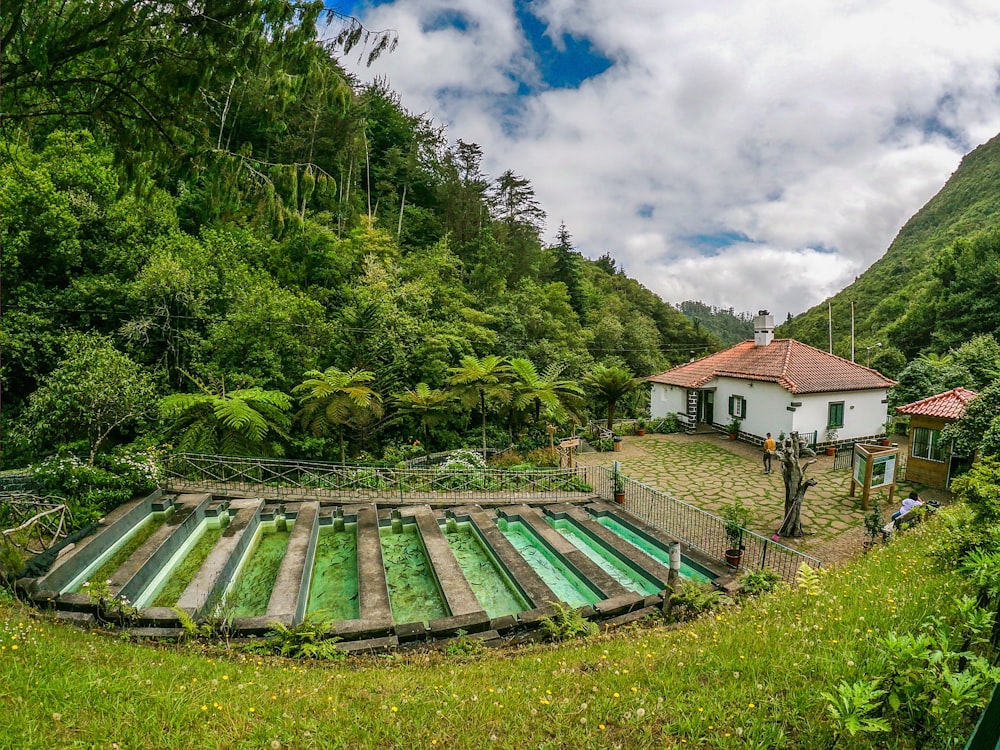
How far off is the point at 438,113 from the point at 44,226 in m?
24.3

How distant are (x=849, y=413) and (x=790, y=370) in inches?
114

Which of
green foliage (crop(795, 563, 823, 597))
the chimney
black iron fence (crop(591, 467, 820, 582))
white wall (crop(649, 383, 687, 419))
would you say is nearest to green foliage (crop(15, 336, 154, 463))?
black iron fence (crop(591, 467, 820, 582))

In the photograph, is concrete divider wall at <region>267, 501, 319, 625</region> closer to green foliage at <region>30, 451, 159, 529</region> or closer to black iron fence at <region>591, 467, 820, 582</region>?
green foliage at <region>30, 451, 159, 529</region>

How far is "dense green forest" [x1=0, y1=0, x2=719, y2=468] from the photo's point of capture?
4.15 meters

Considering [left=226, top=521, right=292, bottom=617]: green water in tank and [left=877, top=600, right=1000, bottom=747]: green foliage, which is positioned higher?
[left=877, top=600, right=1000, bottom=747]: green foliage

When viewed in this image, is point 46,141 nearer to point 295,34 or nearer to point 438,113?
point 295,34

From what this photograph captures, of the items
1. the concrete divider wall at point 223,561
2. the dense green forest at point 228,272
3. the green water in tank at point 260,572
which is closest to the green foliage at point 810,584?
the dense green forest at point 228,272

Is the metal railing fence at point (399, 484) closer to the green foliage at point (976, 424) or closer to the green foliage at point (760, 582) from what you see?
the green foliage at point (760, 582)

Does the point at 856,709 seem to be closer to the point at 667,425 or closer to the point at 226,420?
the point at 226,420

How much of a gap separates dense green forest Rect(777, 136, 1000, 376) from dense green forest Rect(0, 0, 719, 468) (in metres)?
24.0

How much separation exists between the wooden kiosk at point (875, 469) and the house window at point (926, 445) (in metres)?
1.95

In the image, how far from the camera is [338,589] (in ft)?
25.0

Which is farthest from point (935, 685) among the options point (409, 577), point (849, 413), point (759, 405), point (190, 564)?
point (849, 413)

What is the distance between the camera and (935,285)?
35062 mm
